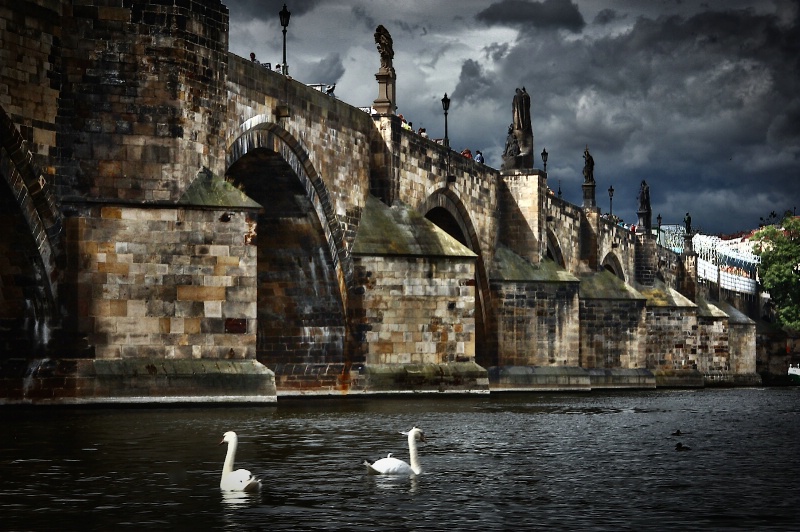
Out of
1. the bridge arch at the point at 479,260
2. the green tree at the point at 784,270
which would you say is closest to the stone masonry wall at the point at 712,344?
the green tree at the point at 784,270

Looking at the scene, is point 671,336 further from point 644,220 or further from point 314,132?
point 314,132

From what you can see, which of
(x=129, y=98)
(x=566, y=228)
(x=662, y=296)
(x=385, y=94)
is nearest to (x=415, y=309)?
(x=385, y=94)

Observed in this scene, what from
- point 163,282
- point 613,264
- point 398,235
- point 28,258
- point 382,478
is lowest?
point 382,478

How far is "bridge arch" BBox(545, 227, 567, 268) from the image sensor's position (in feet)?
188

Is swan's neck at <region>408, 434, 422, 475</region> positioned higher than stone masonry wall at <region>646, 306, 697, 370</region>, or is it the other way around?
stone masonry wall at <region>646, 306, 697, 370</region>

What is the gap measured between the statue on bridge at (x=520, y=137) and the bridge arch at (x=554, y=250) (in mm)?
4933

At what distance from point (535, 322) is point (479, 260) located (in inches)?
111

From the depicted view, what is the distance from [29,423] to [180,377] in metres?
4.07

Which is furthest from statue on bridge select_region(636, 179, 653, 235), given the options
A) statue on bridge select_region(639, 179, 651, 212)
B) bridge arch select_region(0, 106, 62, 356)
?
bridge arch select_region(0, 106, 62, 356)

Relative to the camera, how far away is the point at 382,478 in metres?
14.7

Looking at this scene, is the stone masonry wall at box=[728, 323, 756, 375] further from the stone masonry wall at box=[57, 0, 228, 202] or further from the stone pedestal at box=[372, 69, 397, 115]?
the stone masonry wall at box=[57, 0, 228, 202]

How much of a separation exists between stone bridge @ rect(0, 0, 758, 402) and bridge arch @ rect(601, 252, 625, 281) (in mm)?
18070

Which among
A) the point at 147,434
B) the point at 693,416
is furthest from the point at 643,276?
the point at 147,434

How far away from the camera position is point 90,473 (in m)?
15.0
